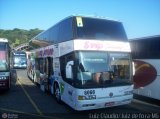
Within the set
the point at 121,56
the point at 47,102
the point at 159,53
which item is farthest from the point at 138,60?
the point at 47,102

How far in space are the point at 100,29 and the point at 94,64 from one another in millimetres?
1733

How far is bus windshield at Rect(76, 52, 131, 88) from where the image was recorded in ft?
30.1

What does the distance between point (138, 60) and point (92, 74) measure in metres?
4.43

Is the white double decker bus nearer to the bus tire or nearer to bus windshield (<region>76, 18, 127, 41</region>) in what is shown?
bus windshield (<region>76, 18, 127, 41</region>)

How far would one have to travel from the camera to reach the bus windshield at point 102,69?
30.1 feet

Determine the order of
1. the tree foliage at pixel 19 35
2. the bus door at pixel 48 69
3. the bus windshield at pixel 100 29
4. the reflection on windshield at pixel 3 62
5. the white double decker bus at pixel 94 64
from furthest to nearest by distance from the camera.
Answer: the tree foliage at pixel 19 35
the reflection on windshield at pixel 3 62
the bus door at pixel 48 69
the bus windshield at pixel 100 29
the white double decker bus at pixel 94 64

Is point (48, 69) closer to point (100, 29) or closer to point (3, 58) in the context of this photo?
point (3, 58)

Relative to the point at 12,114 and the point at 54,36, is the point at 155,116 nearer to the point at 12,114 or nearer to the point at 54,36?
the point at 12,114

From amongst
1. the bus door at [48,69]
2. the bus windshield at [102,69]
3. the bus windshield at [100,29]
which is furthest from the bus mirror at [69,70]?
the bus door at [48,69]

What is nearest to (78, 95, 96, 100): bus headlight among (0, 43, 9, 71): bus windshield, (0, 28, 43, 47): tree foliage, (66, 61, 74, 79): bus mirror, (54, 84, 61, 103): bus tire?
(66, 61, 74, 79): bus mirror

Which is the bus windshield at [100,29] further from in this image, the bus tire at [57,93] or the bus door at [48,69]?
the bus door at [48,69]

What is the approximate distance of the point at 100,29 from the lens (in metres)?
10.4

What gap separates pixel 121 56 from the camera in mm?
10086

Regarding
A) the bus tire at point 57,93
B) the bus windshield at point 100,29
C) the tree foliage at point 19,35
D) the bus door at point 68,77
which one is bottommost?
the bus tire at point 57,93
